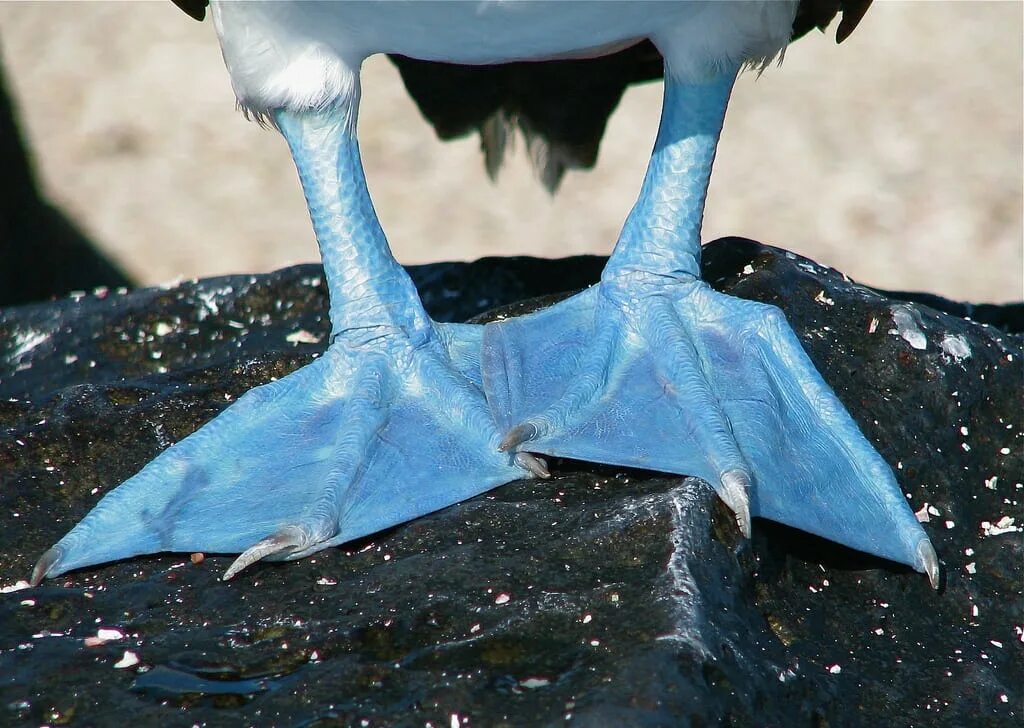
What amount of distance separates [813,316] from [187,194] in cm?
335

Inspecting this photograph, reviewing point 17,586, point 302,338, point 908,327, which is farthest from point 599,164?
point 17,586

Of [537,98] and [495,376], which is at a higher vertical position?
[537,98]

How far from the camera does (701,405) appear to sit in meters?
1.54

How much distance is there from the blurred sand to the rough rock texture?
2591mm

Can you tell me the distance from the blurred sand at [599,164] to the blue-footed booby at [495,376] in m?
2.54

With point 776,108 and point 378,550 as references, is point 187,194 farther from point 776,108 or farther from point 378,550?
point 378,550

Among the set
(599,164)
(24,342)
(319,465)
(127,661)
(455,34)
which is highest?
(599,164)

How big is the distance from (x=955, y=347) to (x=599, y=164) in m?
3.10

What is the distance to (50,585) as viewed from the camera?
55.5 inches

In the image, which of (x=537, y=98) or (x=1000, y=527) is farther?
(x=537, y=98)

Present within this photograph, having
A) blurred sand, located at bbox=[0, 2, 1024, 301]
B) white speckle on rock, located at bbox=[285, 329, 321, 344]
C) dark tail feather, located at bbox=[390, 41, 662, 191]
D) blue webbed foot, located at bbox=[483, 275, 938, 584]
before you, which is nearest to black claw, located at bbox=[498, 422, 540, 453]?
blue webbed foot, located at bbox=[483, 275, 938, 584]

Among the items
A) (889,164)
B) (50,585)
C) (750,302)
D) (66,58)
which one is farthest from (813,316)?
(66,58)

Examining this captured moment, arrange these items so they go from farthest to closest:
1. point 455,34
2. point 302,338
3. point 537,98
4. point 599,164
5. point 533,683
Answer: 1. point 599,164
2. point 537,98
3. point 302,338
4. point 455,34
5. point 533,683

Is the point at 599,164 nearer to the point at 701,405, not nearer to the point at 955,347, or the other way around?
the point at 955,347
